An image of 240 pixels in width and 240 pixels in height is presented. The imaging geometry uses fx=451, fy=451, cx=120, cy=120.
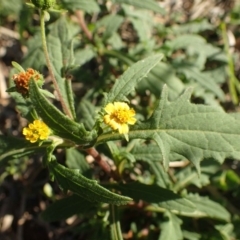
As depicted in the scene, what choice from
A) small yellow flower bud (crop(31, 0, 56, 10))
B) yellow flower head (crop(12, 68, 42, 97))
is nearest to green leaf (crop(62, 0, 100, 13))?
small yellow flower bud (crop(31, 0, 56, 10))

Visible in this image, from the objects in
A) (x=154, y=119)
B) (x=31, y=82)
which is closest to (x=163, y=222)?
(x=154, y=119)

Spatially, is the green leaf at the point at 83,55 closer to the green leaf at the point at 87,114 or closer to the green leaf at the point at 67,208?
the green leaf at the point at 87,114

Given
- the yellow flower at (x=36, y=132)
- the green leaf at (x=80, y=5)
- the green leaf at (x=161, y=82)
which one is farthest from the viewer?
the green leaf at (x=161, y=82)

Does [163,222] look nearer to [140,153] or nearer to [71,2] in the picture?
[140,153]

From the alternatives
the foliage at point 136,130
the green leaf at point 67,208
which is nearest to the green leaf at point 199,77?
the foliage at point 136,130

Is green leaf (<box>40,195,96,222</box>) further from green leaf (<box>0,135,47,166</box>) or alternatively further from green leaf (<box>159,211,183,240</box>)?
green leaf (<box>159,211,183,240</box>)

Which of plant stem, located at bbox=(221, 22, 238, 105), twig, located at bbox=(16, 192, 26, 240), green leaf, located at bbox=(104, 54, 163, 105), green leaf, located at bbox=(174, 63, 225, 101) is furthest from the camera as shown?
plant stem, located at bbox=(221, 22, 238, 105)
